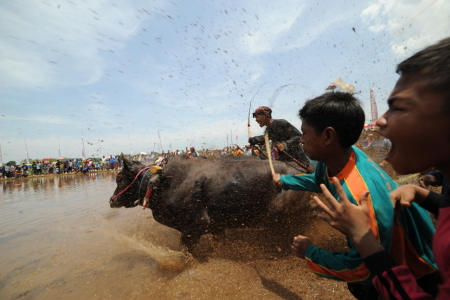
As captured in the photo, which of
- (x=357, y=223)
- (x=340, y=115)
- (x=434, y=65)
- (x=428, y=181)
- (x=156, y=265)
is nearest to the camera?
(x=434, y=65)

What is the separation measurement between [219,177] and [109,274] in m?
2.55

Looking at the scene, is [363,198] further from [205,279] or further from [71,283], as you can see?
[71,283]

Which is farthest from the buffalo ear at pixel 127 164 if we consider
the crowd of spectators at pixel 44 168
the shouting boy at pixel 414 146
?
the crowd of spectators at pixel 44 168

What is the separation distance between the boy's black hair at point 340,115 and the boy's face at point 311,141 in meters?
0.04

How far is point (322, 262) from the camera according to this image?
1368 mm

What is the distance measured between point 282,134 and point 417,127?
4.18 m

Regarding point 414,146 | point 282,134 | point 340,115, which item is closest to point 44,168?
point 282,134

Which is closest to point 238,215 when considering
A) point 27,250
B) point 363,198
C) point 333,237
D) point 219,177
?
point 219,177

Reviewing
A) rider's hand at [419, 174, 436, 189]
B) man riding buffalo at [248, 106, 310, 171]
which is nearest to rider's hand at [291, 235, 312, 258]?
rider's hand at [419, 174, 436, 189]

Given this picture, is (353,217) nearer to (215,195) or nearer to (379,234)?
(379,234)

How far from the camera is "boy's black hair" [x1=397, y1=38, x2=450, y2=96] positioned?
0.86 meters

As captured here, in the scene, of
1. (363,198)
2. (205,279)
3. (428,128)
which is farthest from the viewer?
(205,279)

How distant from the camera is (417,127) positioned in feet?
2.95

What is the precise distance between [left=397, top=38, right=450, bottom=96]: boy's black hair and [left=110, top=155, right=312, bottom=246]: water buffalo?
10.8ft
